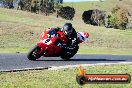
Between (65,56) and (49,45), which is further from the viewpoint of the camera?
(65,56)

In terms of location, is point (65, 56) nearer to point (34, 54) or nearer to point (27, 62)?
point (34, 54)

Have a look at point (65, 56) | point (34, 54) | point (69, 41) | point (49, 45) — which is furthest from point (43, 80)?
point (65, 56)

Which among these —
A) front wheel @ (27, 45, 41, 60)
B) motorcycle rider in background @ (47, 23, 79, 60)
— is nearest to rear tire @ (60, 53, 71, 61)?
motorcycle rider in background @ (47, 23, 79, 60)

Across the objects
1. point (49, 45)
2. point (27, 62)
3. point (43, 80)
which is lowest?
point (27, 62)

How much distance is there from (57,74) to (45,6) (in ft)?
459

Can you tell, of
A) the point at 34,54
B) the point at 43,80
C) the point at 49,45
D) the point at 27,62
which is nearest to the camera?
the point at 43,80

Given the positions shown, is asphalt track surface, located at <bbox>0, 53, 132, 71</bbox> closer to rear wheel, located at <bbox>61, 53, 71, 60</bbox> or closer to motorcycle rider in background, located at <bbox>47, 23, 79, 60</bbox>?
rear wheel, located at <bbox>61, 53, 71, 60</bbox>

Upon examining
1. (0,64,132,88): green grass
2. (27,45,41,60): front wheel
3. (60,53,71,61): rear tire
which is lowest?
(60,53,71,61): rear tire

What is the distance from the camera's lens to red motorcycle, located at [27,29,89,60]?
17783mm

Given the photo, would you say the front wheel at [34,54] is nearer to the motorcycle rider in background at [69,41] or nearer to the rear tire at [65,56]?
the motorcycle rider in background at [69,41]

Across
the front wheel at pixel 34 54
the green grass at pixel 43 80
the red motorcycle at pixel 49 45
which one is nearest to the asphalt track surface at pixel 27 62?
the front wheel at pixel 34 54

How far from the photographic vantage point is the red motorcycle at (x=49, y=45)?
58.3 feet

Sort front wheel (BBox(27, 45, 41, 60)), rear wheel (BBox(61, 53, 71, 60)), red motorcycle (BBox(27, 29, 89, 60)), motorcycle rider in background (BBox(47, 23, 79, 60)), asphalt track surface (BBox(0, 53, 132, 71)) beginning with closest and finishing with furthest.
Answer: asphalt track surface (BBox(0, 53, 132, 71)) < front wheel (BBox(27, 45, 41, 60)) < red motorcycle (BBox(27, 29, 89, 60)) < motorcycle rider in background (BBox(47, 23, 79, 60)) < rear wheel (BBox(61, 53, 71, 60))

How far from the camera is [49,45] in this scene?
18.1m
